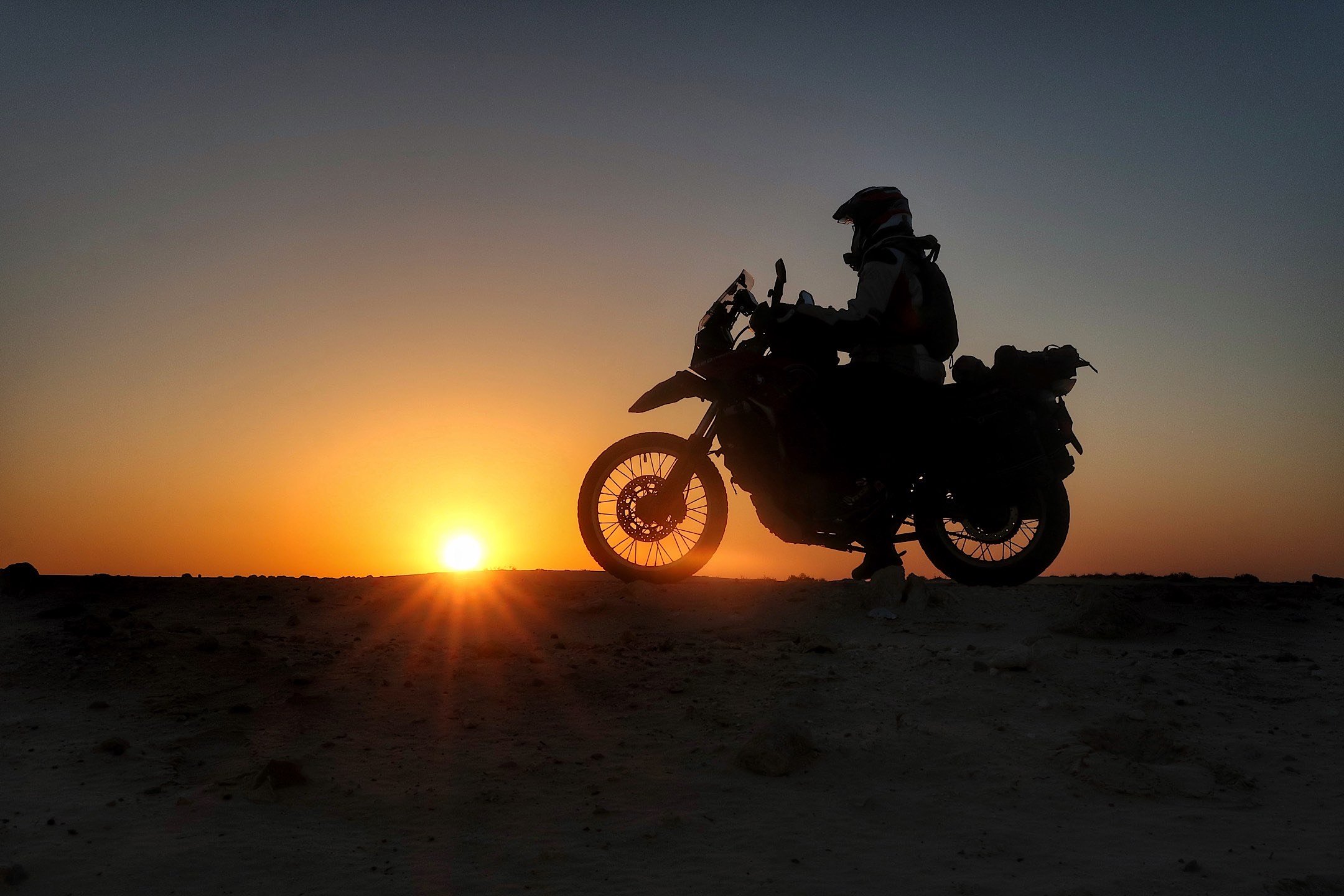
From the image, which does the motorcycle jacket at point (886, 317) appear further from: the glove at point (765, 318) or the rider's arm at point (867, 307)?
the glove at point (765, 318)

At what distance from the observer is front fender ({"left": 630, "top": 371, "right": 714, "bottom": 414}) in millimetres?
7047

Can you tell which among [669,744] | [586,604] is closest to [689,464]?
[586,604]

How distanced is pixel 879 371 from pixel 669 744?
9.82 ft

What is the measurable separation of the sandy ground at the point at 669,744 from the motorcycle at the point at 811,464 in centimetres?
67

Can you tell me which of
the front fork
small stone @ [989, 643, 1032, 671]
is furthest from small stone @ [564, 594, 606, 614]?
small stone @ [989, 643, 1032, 671]

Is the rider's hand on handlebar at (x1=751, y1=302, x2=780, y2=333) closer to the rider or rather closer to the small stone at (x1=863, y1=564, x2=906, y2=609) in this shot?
the rider

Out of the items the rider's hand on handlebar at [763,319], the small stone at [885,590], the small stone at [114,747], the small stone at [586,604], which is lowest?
the small stone at [114,747]

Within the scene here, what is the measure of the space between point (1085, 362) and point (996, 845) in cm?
361

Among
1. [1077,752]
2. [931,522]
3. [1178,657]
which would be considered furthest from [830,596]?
[1077,752]

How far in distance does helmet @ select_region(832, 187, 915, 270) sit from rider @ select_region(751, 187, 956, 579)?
14cm

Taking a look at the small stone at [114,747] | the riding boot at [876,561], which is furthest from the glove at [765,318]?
the small stone at [114,747]

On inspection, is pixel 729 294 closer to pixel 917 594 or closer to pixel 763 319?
pixel 763 319

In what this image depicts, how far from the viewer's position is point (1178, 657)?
650 cm

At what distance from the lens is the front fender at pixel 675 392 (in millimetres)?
7047
